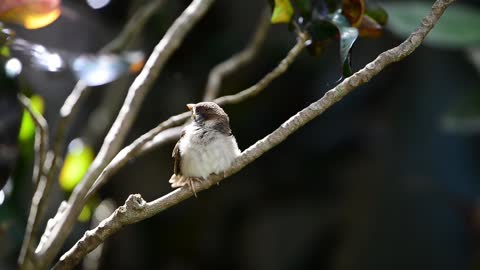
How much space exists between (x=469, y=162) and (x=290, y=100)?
0.85 metres

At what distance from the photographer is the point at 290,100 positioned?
3406mm

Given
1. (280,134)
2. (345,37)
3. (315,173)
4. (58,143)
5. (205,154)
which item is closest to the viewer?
(280,134)

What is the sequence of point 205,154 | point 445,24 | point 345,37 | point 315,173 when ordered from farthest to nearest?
point 315,173 → point 445,24 → point 205,154 → point 345,37

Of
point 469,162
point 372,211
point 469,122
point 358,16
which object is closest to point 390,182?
point 372,211

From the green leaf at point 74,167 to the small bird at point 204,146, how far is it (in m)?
0.49

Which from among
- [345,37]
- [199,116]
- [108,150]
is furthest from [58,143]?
[345,37]

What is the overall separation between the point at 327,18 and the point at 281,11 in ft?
0.34

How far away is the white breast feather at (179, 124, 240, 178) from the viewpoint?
1.58 meters

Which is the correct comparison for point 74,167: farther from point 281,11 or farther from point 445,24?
point 445,24

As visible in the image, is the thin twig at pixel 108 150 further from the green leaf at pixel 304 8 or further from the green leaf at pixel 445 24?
the green leaf at pixel 445 24

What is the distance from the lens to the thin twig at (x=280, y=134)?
4.30 ft

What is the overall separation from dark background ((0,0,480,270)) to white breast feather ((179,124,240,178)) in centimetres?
137

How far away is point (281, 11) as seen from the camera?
166cm

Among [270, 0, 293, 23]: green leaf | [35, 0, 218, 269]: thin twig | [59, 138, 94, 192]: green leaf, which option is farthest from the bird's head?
[59, 138, 94, 192]: green leaf
